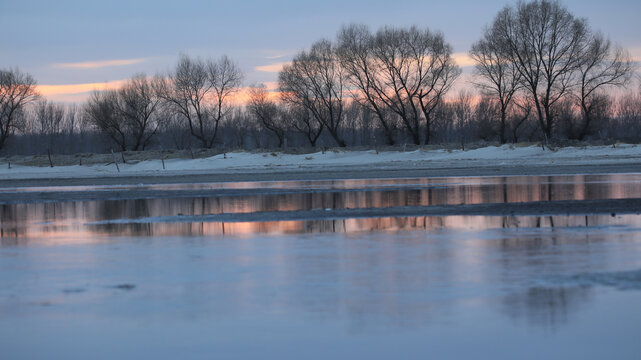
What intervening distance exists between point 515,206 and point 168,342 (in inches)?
477

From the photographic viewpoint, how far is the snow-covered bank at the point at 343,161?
143 ft

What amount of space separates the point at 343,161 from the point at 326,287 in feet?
Answer: 141

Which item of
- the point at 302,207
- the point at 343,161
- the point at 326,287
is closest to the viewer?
the point at 326,287

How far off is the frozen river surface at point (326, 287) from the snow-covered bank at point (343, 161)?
27.9 m

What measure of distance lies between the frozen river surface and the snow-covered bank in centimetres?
2792

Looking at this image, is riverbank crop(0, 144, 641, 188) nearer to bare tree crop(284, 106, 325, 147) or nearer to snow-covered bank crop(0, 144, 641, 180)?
snow-covered bank crop(0, 144, 641, 180)

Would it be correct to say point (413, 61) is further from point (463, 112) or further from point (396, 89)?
point (463, 112)

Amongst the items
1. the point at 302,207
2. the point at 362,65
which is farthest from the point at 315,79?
the point at 302,207

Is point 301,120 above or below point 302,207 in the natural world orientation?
above

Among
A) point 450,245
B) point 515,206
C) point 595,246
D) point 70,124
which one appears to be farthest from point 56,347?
point 70,124

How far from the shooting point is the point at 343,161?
51.3 m

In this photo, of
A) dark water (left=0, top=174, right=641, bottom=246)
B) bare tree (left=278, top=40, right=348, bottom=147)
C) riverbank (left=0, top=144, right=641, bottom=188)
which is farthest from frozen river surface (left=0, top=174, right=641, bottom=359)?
bare tree (left=278, top=40, right=348, bottom=147)

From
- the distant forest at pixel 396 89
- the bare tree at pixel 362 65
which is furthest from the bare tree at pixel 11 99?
the bare tree at pixel 362 65

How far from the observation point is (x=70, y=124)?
430 ft
